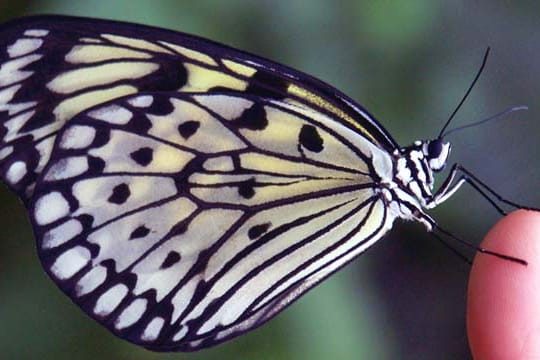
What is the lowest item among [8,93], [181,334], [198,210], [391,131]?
[181,334]

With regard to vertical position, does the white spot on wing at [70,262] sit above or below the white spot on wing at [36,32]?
below

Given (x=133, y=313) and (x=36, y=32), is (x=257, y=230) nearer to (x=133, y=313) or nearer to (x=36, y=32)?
(x=133, y=313)

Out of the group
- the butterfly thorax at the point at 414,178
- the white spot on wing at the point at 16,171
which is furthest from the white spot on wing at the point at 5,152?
the butterfly thorax at the point at 414,178

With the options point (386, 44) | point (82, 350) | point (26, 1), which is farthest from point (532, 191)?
point (26, 1)

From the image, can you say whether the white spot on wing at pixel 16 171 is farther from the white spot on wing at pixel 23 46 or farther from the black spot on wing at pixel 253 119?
the black spot on wing at pixel 253 119

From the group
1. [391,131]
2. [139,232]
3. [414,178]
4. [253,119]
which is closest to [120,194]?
[139,232]

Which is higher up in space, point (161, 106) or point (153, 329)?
point (161, 106)
